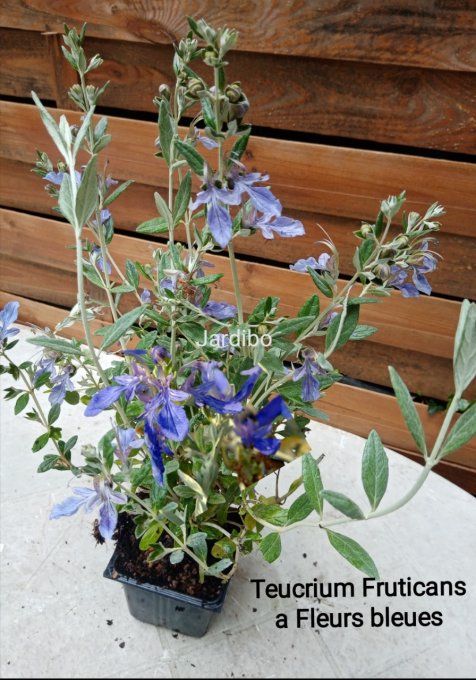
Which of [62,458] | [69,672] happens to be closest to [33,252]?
[62,458]

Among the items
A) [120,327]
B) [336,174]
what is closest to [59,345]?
[120,327]

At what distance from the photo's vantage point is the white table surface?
77 cm

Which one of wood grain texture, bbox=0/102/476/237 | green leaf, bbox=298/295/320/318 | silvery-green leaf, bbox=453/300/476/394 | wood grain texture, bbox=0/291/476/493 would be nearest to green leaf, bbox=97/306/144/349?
green leaf, bbox=298/295/320/318

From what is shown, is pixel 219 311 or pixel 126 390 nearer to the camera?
pixel 126 390

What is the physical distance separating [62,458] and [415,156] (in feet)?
3.15

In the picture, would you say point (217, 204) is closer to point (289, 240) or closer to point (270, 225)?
point (270, 225)

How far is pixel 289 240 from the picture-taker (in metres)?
1.46

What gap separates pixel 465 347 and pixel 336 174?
894 millimetres

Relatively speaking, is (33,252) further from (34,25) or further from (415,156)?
(415,156)

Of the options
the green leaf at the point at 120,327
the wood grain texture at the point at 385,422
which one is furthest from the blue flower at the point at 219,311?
the wood grain texture at the point at 385,422

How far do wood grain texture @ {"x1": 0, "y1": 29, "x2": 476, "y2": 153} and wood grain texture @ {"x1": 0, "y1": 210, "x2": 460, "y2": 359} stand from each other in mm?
362

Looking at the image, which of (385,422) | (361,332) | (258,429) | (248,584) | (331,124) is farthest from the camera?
(385,422)

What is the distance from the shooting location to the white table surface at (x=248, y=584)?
0.77 metres

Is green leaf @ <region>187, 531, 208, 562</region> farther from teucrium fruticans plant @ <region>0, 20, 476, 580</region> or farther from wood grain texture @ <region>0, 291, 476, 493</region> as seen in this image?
wood grain texture @ <region>0, 291, 476, 493</region>
